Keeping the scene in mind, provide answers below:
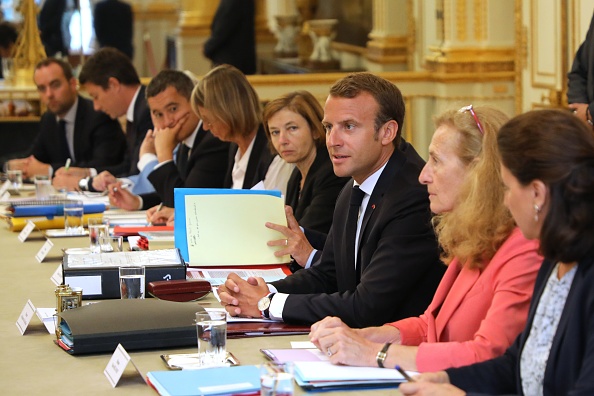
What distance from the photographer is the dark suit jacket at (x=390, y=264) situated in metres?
2.80

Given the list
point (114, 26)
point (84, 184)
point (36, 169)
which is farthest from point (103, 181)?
point (114, 26)

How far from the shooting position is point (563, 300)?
2033mm

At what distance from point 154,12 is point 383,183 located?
45.9ft

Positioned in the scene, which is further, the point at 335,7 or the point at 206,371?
the point at 335,7

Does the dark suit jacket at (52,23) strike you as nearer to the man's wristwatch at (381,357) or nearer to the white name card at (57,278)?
the white name card at (57,278)

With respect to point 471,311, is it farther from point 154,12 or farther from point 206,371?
point 154,12

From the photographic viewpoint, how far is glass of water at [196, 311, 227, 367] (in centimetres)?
231

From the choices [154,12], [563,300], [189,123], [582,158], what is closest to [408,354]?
[563,300]

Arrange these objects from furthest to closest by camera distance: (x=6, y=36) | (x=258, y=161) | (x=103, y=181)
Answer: (x=6, y=36), (x=103, y=181), (x=258, y=161)

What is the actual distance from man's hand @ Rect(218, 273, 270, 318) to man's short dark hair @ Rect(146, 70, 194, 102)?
7.80ft

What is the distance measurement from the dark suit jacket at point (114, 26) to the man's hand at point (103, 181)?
8.04 meters

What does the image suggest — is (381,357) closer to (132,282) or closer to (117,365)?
(117,365)

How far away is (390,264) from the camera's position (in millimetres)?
2811

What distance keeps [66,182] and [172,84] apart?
3.02 feet
